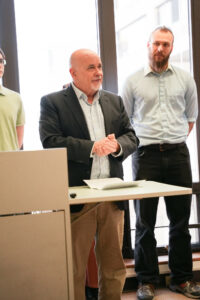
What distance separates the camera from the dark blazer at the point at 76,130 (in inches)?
88.6

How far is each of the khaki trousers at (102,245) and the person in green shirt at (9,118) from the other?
2.15 feet

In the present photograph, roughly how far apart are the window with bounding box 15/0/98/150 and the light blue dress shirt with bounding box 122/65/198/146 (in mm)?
640

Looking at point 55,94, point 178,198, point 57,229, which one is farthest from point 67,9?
point 57,229

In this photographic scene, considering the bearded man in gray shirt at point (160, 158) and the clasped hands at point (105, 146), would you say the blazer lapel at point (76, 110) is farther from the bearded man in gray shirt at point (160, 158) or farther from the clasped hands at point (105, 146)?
the bearded man in gray shirt at point (160, 158)

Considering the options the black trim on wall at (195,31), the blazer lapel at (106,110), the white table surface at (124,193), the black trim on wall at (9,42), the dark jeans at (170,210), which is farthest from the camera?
the black trim on wall at (195,31)

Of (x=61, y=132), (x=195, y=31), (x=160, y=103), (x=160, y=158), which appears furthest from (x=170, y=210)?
Answer: (x=195, y=31)

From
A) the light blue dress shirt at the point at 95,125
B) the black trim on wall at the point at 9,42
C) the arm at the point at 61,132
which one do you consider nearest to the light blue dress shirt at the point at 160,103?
the light blue dress shirt at the point at 95,125

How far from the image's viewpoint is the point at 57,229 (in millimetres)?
1787

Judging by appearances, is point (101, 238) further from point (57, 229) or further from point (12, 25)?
point (12, 25)

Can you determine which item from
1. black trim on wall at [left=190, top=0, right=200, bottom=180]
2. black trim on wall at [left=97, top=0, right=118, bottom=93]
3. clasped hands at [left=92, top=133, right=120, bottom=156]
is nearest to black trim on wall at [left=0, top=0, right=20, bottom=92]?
black trim on wall at [left=97, top=0, right=118, bottom=93]

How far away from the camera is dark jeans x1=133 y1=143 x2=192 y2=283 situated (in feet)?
9.53

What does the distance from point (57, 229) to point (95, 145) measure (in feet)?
1.84

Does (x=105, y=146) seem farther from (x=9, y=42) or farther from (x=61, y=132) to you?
(x=9, y=42)

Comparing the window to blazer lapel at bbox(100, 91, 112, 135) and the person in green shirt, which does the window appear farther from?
blazer lapel at bbox(100, 91, 112, 135)
